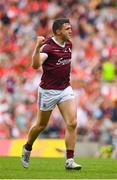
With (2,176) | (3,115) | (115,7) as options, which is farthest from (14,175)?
(115,7)

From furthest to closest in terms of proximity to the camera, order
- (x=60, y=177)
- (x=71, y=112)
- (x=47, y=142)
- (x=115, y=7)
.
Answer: (x=115, y=7) → (x=47, y=142) → (x=71, y=112) → (x=60, y=177)

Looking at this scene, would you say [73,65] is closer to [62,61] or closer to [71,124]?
[62,61]

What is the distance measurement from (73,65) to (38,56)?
44.4 ft

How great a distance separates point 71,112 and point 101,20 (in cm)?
1543

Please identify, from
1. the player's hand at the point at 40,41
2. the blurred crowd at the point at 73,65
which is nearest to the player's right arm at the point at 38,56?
the player's hand at the point at 40,41

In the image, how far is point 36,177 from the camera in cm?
1162

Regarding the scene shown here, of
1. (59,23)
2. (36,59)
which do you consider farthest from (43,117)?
(59,23)

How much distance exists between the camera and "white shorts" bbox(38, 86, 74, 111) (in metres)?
12.9

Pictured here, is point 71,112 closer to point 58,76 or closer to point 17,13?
point 58,76

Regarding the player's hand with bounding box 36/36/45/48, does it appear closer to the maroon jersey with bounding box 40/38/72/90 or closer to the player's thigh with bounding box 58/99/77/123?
the maroon jersey with bounding box 40/38/72/90

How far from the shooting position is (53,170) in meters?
13.0

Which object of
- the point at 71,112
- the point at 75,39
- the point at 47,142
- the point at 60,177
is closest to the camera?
the point at 60,177

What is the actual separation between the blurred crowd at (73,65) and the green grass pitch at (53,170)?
5.77 meters

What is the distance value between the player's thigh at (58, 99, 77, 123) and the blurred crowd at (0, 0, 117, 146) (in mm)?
7680
